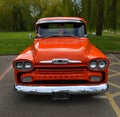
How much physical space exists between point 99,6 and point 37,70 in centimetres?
1706

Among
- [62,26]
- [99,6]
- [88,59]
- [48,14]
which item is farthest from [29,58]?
[48,14]

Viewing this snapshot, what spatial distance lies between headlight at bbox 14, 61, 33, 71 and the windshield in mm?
2091

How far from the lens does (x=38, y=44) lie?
798 centimetres

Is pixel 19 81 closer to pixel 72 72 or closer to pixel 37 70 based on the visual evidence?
pixel 37 70

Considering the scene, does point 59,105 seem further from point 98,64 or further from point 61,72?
point 98,64

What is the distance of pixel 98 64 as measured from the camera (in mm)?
6910

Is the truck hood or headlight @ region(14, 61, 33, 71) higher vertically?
the truck hood

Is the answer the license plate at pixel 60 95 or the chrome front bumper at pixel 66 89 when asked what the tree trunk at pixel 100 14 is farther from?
the license plate at pixel 60 95

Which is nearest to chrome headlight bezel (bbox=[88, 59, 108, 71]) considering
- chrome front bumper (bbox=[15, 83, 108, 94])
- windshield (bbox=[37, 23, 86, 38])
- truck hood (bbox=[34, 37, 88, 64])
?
truck hood (bbox=[34, 37, 88, 64])

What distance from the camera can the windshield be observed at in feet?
29.3

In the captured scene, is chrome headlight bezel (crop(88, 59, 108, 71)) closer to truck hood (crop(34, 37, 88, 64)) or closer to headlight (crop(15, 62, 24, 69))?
truck hood (crop(34, 37, 88, 64))

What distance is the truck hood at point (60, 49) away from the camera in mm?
6918

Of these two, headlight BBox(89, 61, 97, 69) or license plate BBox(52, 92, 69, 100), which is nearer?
license plate BBox(52, 92, 69, 100)

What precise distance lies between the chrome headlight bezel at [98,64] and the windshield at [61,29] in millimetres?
2102
